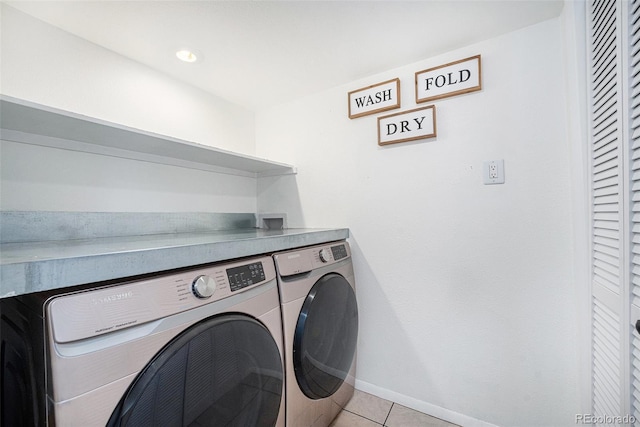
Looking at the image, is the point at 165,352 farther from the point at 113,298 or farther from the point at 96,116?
the point at 96,116

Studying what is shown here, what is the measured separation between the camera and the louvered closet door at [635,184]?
76 centimetres

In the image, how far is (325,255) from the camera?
131 centimetres

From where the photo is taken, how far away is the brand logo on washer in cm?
56

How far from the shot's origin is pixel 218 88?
1.75 metres

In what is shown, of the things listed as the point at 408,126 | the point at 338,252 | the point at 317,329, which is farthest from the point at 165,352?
the point at 408,126

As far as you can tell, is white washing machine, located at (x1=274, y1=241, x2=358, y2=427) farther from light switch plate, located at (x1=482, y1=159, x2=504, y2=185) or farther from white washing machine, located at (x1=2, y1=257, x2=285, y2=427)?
light switch plate, located at (x1=482, y1=159, x2=504, y2=185)

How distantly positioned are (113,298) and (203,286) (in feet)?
0.67

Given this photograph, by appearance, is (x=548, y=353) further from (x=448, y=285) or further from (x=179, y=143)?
(x=179, y=143)

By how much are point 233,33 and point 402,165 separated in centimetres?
109

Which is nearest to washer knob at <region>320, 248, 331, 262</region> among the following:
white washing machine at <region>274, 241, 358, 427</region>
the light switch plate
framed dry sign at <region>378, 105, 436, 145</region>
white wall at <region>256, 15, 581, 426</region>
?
white washing machine at <region>274, 241, 358, 427</region>

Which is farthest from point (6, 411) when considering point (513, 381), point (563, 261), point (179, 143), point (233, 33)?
point (563, 261)

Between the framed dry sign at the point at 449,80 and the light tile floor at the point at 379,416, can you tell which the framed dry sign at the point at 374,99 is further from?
the light tile floor at the point at 379,416

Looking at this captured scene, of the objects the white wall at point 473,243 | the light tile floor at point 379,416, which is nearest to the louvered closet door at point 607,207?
the white wall at point 473,243

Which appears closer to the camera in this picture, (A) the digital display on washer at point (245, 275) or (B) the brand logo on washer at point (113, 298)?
(B) the brand logo on washer at point (113, 298)
